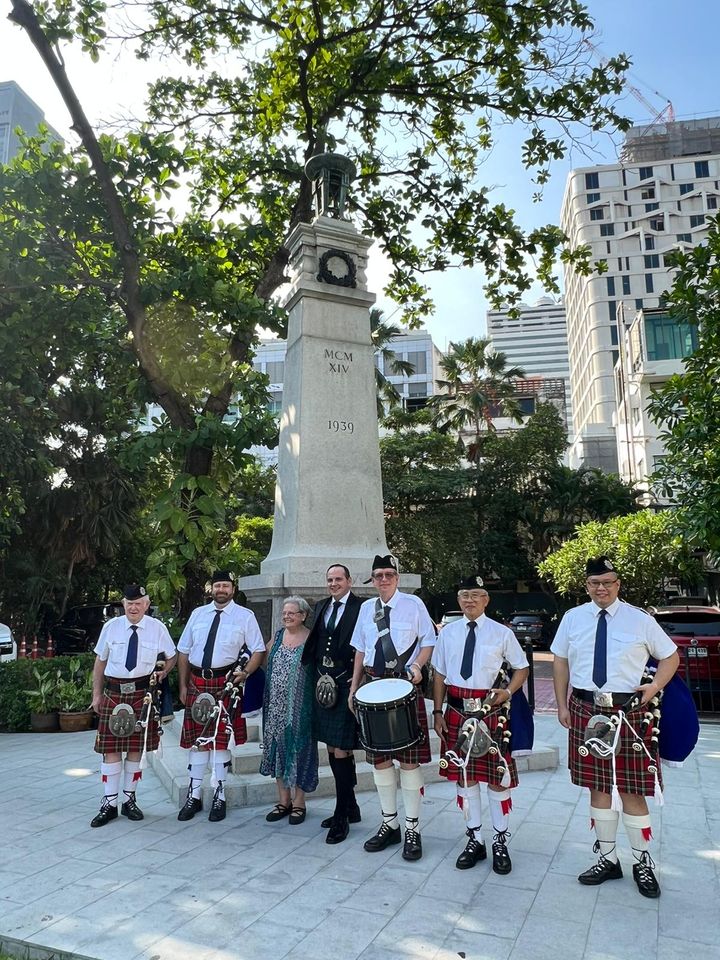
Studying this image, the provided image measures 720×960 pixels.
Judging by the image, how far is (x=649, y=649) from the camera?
4250 mm

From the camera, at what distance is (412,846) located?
183 inches

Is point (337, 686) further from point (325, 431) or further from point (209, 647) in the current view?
point (325, 431)

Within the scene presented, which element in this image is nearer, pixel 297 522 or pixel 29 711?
pixel 297 522

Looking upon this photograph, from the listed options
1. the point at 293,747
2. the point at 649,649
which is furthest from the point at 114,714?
the point at 649,649

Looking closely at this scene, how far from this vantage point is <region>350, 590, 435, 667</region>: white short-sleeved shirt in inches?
195

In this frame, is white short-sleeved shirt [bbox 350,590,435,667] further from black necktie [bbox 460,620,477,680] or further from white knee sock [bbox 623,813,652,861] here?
white knee sock [bbox 623,813,652,861]

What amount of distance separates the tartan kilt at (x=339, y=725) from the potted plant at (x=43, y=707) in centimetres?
699

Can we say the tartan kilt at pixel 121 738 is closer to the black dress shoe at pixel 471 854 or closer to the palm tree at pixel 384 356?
the black dress shoe at pixel 471 854

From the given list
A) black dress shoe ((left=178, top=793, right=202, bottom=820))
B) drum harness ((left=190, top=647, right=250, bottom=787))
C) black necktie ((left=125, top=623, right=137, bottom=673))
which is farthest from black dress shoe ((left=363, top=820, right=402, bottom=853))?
black necktie ((left=125, top=623, right=137, bottom=673))

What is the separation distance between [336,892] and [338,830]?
0.91m

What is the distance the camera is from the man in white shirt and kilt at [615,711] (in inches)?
163

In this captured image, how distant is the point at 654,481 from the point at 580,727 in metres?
6.11

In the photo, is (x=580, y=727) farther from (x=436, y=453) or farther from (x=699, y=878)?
(x=436, y=453)

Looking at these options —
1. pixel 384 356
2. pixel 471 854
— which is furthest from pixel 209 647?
pixel 384 356
